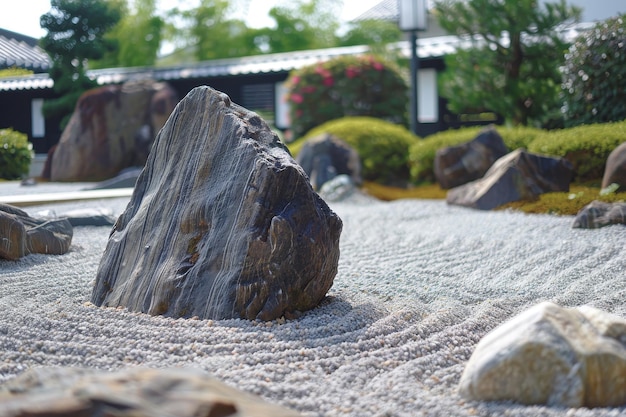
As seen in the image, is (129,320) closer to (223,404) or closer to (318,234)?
(318,234)

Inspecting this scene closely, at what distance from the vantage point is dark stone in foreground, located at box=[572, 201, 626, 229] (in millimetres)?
6242

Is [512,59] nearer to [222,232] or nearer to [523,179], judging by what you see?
[523,179]

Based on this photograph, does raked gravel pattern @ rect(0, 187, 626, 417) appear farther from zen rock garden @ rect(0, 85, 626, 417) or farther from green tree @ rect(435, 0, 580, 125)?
green tree @ rect(435, 0, 580, 125)

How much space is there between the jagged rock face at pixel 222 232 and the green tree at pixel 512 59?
8325 millimetres

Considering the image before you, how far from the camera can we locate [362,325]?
3.50 m

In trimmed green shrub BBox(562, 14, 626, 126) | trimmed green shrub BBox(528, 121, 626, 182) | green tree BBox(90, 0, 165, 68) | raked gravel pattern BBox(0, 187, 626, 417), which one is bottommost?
raked gravel pattern BBox(0, 187, 626, 417)

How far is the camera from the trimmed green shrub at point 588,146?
8281 mm

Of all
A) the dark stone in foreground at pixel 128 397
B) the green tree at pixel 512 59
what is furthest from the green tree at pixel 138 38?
the dark stone in foreground at pixel 128 397

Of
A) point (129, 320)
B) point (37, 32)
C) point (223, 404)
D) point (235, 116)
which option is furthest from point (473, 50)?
point (223, 404)

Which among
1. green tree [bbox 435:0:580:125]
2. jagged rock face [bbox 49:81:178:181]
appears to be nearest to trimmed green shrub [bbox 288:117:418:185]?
green tree [bbox 435:0:580:125]

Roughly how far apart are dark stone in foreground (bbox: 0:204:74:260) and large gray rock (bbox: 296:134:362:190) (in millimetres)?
5158

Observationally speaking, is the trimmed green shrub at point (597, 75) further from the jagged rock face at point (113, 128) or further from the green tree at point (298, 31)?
the green tree at point (298, 31)

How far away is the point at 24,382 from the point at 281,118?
48.1ft

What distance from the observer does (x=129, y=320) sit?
3516 millimetres
